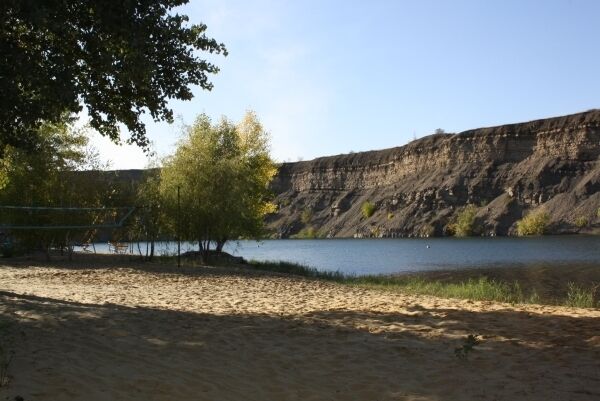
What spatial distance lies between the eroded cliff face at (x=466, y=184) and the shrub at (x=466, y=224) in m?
1.45

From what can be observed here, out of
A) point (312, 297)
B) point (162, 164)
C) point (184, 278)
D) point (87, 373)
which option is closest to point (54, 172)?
point (162, 164)

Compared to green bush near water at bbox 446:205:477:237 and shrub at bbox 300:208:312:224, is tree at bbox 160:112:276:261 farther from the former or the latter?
shrub at bbox 300:208:312:224

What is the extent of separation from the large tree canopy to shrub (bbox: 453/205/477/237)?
8868 centimetres

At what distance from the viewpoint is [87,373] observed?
5691 mm

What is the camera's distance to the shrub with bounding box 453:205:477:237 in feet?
312

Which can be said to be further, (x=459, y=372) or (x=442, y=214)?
(x=442, y=214)

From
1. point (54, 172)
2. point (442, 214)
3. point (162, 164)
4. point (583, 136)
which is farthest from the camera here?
point (442, 214)

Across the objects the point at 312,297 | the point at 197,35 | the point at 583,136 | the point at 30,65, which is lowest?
the point at 312,297

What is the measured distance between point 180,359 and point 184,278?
40.9 ft

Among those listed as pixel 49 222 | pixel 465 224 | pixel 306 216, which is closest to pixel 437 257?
pixel 49 222

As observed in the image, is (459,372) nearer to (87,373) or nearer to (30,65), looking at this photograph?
(87,373)

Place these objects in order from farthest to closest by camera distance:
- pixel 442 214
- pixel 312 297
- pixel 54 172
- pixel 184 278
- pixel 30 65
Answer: pixel 442 214 < pixel 54 172 < pixel 184 278 < pixel 312 297 < pixel 30 65

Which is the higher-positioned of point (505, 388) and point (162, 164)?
point (162, 164)

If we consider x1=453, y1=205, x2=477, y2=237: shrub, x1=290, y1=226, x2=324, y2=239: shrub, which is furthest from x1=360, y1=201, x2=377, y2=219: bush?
x1=453, y1=205, x2=477, y2=237: shrub
